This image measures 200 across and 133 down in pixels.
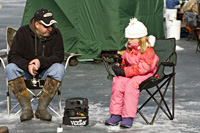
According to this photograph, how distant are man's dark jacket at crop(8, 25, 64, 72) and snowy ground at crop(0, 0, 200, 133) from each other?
74cm

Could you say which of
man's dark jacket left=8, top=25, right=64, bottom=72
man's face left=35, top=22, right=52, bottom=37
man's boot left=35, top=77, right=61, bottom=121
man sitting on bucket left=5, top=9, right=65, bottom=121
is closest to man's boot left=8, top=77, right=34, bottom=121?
man sitting on bucket left=5, top=9, right=65, bottom=121

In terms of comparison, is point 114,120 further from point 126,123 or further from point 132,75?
point 132,75

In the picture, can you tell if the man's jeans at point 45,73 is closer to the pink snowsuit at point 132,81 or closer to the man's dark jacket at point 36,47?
the man's dark jacket at point 36,47

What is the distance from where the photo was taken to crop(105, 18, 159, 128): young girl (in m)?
5.56

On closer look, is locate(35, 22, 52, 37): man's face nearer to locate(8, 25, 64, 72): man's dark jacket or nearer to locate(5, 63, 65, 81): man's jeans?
locate(8, 25, 64, 72): man's dark jacket

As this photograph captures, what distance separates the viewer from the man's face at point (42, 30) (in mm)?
6031

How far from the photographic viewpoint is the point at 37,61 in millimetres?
5910

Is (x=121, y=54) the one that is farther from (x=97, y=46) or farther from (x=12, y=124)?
(x=97, y=46)

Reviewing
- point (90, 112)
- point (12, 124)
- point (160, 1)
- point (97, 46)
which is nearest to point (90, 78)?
point (97, 46)

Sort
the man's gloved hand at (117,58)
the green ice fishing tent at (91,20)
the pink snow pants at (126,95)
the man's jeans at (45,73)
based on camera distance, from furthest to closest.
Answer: the green ice fishing tent at (91,20) → the man's gloved hand at (117,58) → the man's jeans at (45,73) → the pink snow pants at (126,95)

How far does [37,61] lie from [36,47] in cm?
26

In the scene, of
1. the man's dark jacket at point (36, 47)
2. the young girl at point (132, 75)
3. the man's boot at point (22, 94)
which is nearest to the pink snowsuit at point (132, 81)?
the young girl at point (132, 75)

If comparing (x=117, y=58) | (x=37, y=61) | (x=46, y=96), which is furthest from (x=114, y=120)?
(x=37, y=61)

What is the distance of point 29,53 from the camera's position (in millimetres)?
6109
